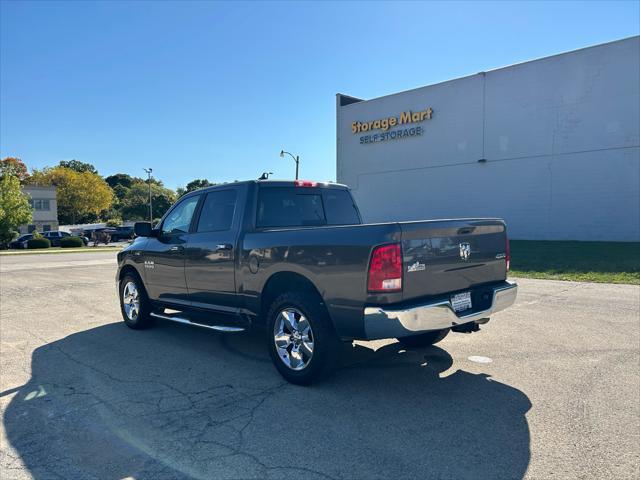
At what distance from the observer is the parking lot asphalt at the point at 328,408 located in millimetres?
3021

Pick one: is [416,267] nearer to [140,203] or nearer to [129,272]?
[129,272]

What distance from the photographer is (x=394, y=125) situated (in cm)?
2952

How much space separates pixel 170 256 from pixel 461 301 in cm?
369

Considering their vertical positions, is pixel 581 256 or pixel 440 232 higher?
pixel 440 232

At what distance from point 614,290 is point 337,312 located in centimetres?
860

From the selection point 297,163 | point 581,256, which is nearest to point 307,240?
point 581,256

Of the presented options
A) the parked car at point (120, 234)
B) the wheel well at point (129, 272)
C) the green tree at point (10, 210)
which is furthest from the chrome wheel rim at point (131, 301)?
the parked car at point (120, 234)

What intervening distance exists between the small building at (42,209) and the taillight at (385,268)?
67.7 m

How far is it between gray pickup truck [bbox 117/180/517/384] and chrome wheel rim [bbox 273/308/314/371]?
0.4 inches

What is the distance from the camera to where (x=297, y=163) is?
1448 inches

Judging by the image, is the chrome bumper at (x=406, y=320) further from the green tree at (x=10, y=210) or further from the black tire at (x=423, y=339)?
the green tree at (x=10, y=210)

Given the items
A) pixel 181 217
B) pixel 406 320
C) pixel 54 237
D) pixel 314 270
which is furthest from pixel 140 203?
pixel 406 320

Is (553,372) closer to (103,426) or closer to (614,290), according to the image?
(103,426)

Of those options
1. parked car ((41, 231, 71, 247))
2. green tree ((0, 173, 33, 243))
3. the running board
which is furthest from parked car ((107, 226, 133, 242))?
the running board
